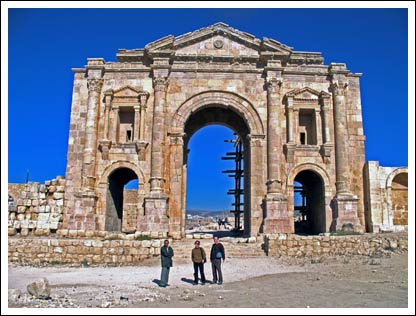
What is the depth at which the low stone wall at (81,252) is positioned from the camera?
49.8ft

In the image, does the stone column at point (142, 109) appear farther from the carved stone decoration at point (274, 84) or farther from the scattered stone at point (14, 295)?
the scattered stone at point (14, 295)

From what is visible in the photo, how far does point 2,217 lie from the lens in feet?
23.4

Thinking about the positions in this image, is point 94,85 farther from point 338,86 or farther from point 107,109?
point 338,86

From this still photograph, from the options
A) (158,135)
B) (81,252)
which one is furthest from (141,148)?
(81,252)

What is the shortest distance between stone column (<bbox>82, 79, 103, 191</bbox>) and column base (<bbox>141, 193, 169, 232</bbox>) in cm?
296

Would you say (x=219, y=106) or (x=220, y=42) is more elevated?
(x=220, y=42)

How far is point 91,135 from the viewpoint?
20.0 metres

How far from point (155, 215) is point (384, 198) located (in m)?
11.0

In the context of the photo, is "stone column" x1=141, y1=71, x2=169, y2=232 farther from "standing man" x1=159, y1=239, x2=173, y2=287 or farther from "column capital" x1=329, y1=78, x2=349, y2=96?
"column capital" x1=329, y1=78, x2=349, y2=96

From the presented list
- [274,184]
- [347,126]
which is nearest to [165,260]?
[274,184]

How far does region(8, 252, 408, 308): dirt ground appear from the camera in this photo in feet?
26.1

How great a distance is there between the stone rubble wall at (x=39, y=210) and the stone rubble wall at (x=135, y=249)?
11.3ft

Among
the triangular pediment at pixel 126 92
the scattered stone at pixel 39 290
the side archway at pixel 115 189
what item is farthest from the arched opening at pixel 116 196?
the scattered stone at pixel 39 290

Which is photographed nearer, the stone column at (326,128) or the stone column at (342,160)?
the stone column at (342,160)
